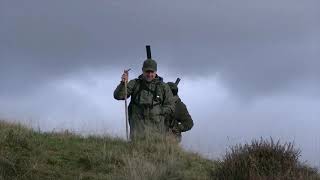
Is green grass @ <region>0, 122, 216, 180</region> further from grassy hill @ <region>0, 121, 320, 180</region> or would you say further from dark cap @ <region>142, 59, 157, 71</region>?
dark cap @ <region>142, 59, 157, 71</region>

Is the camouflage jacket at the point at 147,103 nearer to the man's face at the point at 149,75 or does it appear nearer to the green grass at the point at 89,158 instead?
the man's face at the point at 149,75

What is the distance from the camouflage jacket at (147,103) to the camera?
1370 cm

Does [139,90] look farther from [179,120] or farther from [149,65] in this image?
[179,120]

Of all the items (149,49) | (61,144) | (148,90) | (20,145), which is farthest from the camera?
(149,49)

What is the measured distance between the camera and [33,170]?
435 inches

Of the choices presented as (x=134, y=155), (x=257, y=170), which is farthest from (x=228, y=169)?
(x=134, y=155)

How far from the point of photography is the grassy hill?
1077 centimetres

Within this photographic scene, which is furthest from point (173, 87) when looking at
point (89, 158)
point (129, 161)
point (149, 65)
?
point (129, 161)

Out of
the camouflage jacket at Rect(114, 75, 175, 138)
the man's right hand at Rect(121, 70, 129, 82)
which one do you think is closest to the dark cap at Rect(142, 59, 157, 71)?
the camouflage jacket at Rect(114, 75, 175, 138)

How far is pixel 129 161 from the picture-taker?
36.9 ft

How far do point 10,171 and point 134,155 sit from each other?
6.72ft

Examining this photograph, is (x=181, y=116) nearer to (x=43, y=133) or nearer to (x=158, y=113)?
(x=158, y=113)

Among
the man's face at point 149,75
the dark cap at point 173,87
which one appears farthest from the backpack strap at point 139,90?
the dark cap at point 173,87

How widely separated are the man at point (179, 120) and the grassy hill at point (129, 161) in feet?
4.04
